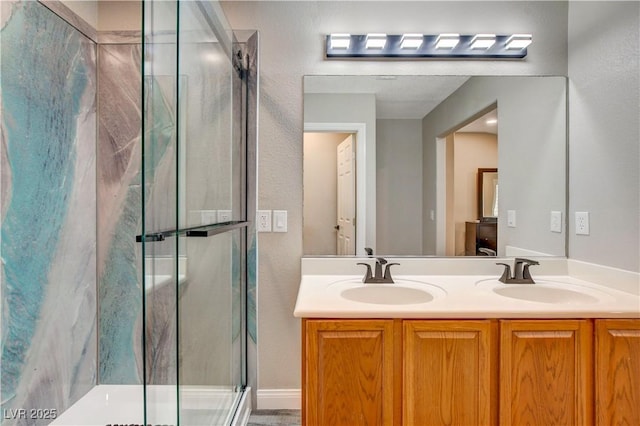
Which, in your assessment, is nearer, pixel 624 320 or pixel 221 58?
pixel 624 320

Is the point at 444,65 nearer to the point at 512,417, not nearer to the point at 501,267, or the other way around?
the point at 501,267

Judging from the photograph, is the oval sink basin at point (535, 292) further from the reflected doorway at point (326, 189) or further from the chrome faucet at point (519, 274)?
the reflected doorway at point (326, 189)

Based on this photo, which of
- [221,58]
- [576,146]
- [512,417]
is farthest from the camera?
[576,146]

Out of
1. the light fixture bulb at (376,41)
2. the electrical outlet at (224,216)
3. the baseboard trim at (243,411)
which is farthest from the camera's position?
the light fixture bulb at (376,41)

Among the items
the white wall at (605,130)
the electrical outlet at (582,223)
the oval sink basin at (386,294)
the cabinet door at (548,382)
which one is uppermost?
the white wall at (605,130)

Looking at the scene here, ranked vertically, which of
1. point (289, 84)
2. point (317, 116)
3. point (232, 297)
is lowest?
point (232, 297)

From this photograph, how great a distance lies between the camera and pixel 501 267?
214 centimetres

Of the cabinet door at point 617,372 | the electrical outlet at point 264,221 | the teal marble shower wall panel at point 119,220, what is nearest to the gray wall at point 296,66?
the electrical outlet at point 264,221

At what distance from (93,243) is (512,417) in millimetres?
2268

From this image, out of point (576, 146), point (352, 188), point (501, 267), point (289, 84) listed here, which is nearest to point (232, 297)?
point (352, 188)

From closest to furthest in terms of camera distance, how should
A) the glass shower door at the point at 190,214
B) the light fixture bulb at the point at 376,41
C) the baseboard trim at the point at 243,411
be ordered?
the glass shower door at the point at 190,214 < the baseboard trim at the point at 243,411 < the light fixture bulb at the point at 376,41

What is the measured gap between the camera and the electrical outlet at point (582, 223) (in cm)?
195

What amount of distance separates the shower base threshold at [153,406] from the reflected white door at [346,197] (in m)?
0.96

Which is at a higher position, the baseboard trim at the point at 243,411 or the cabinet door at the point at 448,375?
the cabinet door at the point at 448,375
